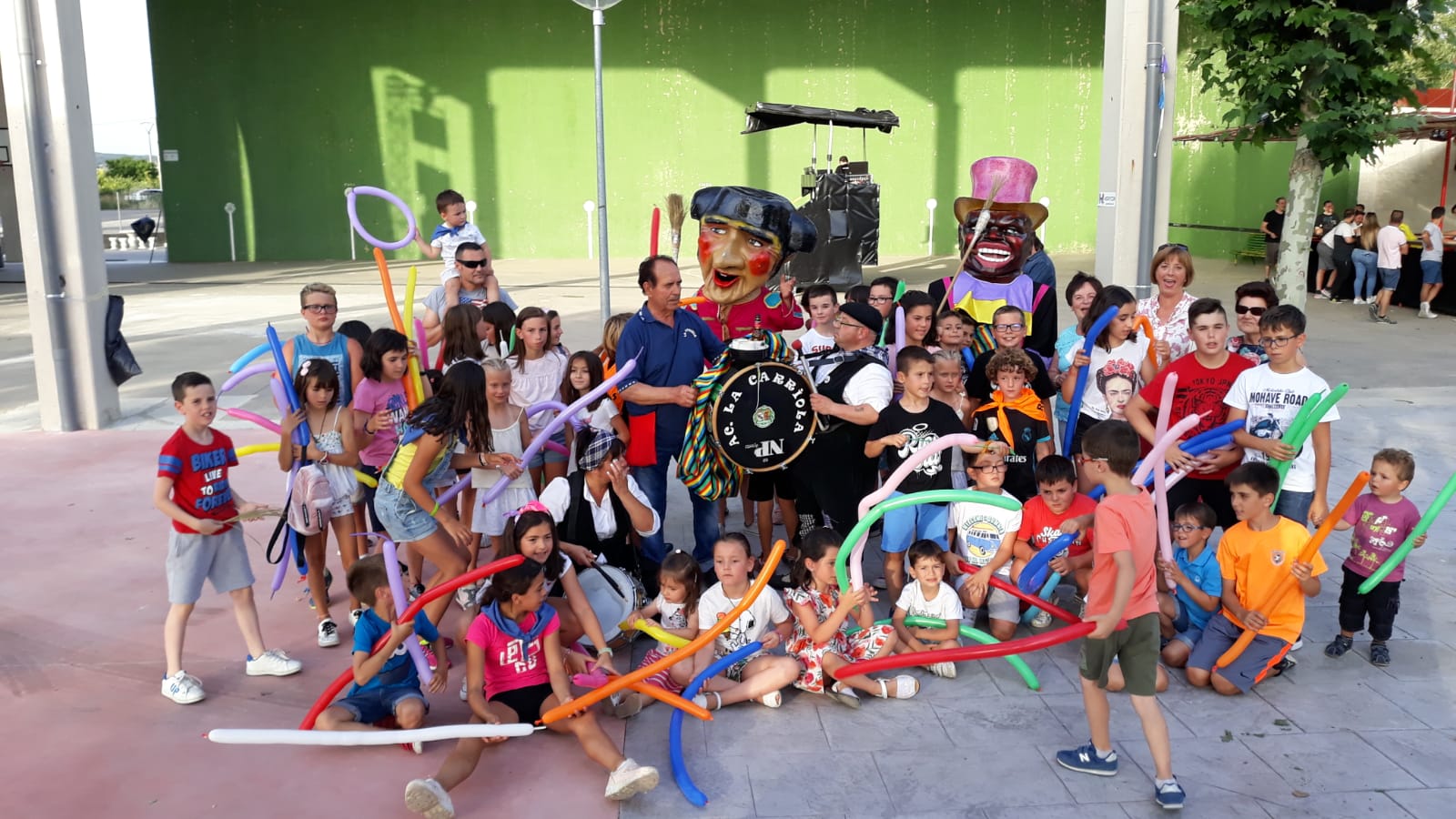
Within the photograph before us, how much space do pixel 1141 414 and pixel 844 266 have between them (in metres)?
11.5

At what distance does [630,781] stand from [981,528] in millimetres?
2252

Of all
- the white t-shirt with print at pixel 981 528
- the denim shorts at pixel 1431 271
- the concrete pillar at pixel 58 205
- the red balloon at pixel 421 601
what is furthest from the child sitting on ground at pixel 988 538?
the denim shorts at pixel 1431 271

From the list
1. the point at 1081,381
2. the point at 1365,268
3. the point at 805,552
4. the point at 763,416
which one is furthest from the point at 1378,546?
the point at 1365,268

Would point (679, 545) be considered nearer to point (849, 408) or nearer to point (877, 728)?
point (849, 408)

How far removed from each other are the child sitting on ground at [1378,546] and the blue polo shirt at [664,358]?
307 cm

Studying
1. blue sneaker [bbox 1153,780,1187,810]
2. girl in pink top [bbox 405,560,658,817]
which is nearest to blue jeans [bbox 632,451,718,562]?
girl in pink top [bbox 405,560,658,817]

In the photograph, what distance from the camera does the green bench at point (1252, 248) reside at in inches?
877

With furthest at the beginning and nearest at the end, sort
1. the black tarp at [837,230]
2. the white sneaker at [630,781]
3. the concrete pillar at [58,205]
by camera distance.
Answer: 1. the black tarp at [837,230]
2. the concrete pillar at [58,205]
3. the white sneaker at [630,781]

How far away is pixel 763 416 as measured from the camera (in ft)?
18.1

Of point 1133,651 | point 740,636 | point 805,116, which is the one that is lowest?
point 740,636

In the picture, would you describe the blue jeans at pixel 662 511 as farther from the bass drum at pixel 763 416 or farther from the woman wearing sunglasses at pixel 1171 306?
the woman wearing sunglasses at pixel 1171 306

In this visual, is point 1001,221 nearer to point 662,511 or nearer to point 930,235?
point 662,511

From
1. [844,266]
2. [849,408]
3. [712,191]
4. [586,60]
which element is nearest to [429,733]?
[849,408]

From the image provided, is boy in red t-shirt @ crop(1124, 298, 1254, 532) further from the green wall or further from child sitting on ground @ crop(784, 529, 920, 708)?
the green wall
